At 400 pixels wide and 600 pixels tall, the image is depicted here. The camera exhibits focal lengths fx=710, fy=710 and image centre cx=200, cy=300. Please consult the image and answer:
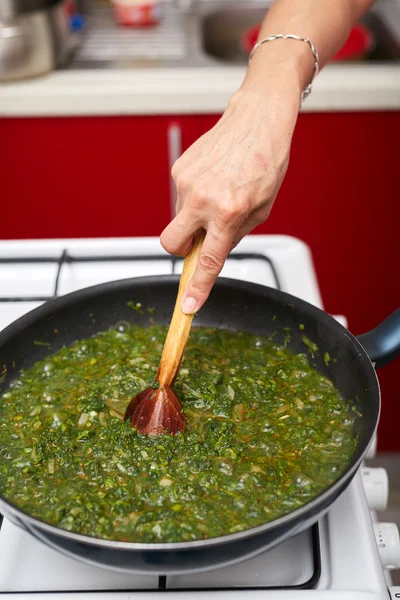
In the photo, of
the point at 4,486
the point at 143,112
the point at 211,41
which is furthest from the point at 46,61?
the point at 4,486

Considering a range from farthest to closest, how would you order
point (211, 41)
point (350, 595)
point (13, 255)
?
point (211, 41) < point (13, 255) < point (350, 595)

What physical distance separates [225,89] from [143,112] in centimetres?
27

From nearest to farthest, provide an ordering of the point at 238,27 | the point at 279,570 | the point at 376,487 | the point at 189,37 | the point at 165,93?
the point at 279,570, the point at 376,487, the point at 165,93, the point at 189,37, the point at 238,27

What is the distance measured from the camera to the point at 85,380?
1249 mm

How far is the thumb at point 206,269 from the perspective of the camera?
3.47ft

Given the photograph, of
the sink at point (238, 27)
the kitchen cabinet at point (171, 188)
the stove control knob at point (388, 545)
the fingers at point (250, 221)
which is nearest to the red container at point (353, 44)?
the sink at point (238, 27)

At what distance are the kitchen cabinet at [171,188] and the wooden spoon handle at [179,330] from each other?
4.21 ft

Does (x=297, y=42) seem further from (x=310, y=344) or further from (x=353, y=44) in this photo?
(x=353, y=44)

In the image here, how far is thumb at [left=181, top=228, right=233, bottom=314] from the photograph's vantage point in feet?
3.47

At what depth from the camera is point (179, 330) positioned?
114 centimetres

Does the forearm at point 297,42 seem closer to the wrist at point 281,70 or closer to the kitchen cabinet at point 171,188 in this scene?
the wrist at point 281,70

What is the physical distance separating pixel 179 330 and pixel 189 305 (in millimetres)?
53

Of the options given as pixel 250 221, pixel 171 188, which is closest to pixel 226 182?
pixel 250 221

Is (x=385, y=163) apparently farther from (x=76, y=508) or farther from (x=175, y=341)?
(x=76, y=508)
